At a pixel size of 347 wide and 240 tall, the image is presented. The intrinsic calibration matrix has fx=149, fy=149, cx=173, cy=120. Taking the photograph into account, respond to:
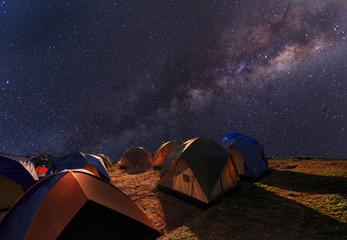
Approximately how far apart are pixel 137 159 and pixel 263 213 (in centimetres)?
1518

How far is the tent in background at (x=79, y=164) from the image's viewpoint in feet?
32.4

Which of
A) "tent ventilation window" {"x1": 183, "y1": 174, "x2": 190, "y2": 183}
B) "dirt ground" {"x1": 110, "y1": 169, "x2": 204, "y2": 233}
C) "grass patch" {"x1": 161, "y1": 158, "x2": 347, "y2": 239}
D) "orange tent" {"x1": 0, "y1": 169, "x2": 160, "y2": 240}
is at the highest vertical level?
"orange tent" {"x1": 0, "y1": 169, "x2": 160, "y2": 240}

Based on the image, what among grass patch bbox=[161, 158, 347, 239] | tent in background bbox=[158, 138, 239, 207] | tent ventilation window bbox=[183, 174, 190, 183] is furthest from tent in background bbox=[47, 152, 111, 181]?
grass patch bbox=[161, 158, 347, 239]

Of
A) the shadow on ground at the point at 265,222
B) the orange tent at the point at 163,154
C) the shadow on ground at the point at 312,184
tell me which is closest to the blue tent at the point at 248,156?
the shadow on ground at the point at 312,184

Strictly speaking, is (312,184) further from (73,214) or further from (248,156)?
(73,214)

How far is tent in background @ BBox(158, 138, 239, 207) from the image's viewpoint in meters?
7.13

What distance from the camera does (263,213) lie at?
587cm

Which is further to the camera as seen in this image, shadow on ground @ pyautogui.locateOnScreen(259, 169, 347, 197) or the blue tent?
the blue tent

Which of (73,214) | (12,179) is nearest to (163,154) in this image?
(12,179)

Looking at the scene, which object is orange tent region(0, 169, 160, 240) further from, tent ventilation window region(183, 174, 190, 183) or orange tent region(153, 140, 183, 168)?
orange tent region(153, 140, 183, 168)

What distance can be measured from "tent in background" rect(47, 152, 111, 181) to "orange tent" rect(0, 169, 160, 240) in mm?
6850

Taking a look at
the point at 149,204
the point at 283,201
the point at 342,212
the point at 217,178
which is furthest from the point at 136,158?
the point at 342,212

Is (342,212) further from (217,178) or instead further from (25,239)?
(25,239)

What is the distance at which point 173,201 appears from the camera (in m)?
7.61
